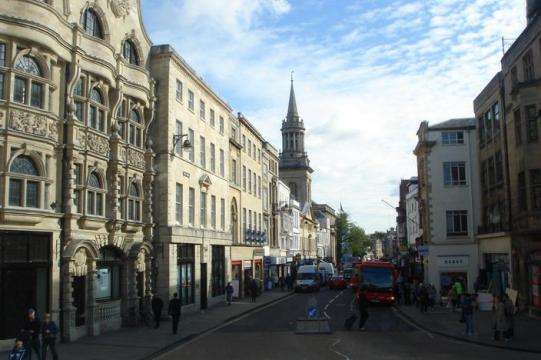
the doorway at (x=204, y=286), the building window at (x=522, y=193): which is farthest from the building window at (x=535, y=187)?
the doorway at (x=204, y=286)

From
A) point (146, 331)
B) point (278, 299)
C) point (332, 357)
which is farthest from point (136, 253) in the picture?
point (278, 299)

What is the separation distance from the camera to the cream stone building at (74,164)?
20375 millimetres

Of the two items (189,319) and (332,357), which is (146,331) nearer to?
(189,319)

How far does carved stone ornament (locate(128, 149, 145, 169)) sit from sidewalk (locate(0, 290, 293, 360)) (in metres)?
8.02

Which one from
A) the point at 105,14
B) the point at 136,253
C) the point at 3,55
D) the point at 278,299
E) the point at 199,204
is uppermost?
the point at 105,14

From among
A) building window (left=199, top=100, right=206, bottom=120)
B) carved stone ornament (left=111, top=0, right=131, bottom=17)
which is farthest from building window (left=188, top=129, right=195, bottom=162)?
carved stone ornament (left=111, top=0, right=131, bottom=17)

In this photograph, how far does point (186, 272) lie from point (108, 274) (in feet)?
29.7

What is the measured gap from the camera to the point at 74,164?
23.6 metres

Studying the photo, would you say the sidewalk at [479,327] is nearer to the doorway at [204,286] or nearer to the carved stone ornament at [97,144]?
the doorway at [204,286]

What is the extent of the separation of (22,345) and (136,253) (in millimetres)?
12556

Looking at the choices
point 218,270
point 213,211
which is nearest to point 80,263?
point 213,211

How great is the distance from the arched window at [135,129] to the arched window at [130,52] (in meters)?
2.69

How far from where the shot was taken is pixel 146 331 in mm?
26438

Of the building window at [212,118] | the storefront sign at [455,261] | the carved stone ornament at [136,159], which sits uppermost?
the building window at [212,118]
